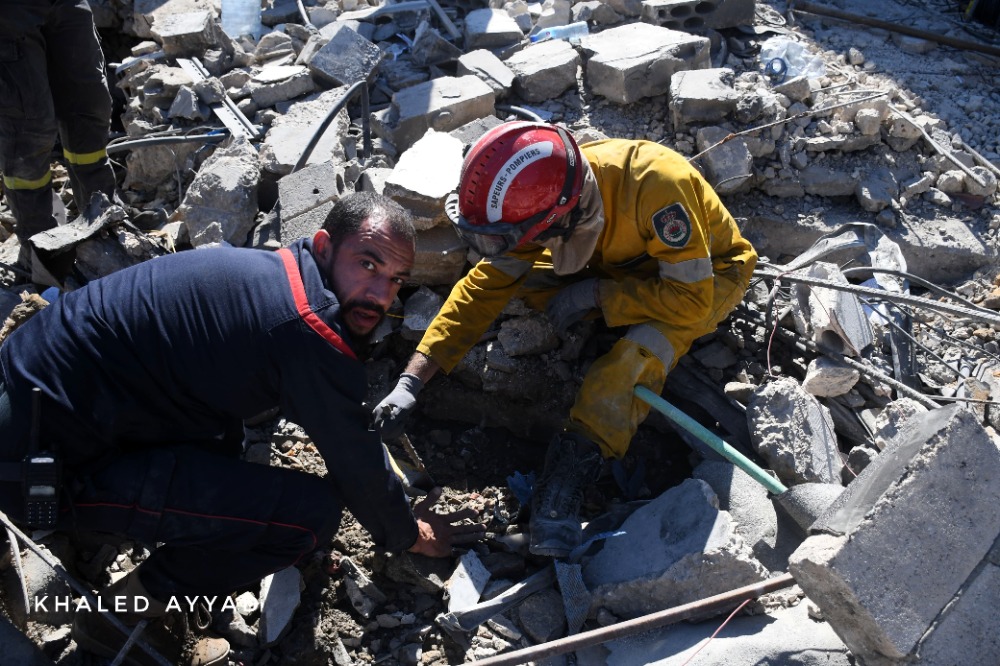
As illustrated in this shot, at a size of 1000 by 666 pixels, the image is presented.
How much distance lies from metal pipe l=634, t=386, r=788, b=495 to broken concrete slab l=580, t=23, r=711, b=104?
251cm

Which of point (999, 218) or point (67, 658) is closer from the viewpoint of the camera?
point (67, 658)

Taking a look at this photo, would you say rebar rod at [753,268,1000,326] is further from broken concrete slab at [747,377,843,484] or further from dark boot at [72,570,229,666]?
dark boot at [72,570,229,666]

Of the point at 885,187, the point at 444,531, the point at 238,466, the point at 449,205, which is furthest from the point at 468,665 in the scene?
the point at 885,187

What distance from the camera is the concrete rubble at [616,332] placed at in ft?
9.85

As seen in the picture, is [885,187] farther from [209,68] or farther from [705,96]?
[209,68]

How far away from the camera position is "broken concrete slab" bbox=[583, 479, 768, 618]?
3.32 metres

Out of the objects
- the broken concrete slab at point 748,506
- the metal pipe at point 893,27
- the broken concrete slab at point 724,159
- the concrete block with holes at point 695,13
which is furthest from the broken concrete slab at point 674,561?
the metal pipe at point 893,27

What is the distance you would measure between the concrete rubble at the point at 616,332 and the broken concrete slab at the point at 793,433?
2 cm

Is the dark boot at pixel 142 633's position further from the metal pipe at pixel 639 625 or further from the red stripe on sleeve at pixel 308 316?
the red stripe on sleeve at pixel 308 316

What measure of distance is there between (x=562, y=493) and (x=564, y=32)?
395 centimetres

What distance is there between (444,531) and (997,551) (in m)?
2.15

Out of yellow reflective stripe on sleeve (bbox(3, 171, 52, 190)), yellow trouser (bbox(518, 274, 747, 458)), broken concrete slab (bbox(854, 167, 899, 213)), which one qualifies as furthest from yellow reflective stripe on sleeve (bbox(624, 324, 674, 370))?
yellow reflective stripe on sleeve (bbox(3, 171, 52, 190))

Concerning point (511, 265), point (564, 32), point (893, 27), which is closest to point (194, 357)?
point (511, 265)

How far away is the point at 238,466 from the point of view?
320 centimetres
